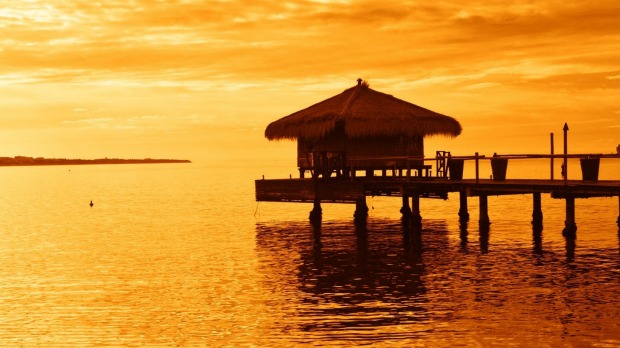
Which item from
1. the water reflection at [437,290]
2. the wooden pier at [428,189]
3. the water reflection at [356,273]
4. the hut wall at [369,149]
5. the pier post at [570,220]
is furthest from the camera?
the hut wall at [369,149]

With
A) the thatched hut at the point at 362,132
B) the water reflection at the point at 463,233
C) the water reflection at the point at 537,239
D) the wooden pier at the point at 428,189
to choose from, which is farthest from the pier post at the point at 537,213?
the thatched hut at the point at 362,132

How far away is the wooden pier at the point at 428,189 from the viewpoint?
2655 centimetres

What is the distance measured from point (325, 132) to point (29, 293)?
17019 millimetres

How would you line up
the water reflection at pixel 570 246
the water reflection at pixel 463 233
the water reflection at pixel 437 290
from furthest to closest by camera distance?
1. the water reflection at pixel 463 233
2. the water reflection at pixel 570 246
3. the water reflection at pixel 437 290

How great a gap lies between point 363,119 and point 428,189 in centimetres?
455

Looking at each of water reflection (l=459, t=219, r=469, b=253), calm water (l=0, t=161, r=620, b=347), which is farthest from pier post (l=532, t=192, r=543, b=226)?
water reflection (l=459, t=219, r=469, b=253)

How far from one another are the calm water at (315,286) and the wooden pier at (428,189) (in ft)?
3.71

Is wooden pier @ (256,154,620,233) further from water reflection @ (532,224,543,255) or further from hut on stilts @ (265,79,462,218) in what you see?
water reflection @ (532,224,543,255)

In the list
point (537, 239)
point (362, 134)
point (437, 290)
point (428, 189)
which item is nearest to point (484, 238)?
point (537, 239)

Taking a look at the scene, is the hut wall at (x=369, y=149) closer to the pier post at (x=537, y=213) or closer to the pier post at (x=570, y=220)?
the pier post at (x=537, y=213)

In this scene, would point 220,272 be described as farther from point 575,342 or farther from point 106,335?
point 575,342

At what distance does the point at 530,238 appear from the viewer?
103 feet

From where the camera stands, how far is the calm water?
1541 centimetres

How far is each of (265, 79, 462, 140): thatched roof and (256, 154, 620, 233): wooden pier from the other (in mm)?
2063
